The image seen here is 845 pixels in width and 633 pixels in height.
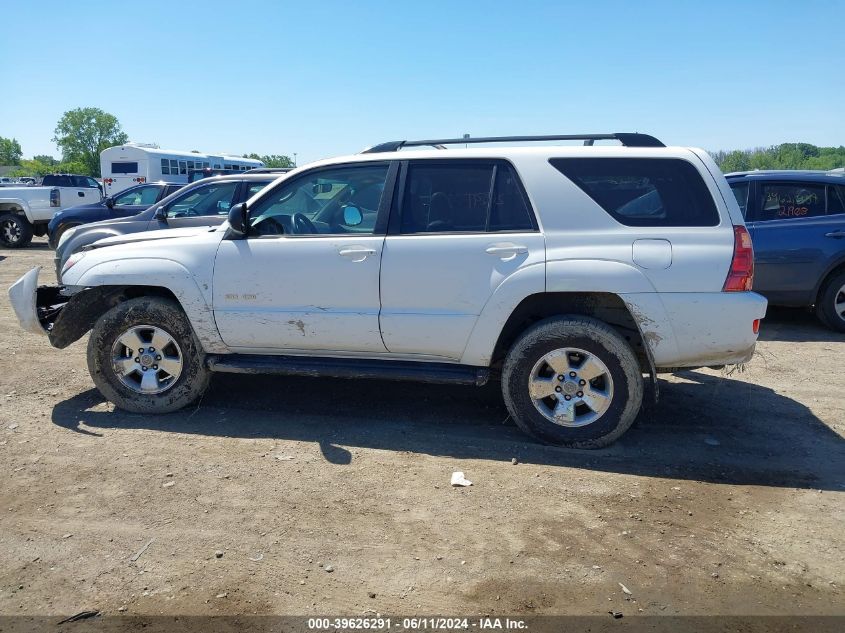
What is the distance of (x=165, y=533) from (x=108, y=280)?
2.33m

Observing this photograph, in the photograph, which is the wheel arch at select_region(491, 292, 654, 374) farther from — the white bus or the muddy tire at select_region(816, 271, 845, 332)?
the white bus

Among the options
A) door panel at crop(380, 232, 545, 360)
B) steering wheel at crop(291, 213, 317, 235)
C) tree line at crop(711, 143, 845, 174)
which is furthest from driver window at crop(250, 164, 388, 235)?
tree line at crop(711, 143, 845, 174)

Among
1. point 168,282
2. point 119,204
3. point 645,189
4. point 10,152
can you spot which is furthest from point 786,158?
point 10,152

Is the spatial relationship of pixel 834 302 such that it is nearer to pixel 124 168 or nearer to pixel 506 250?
pixel 506 250

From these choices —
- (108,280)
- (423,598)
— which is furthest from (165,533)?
(108,280)

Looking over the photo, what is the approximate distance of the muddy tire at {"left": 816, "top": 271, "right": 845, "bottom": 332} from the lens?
7887 millimetres

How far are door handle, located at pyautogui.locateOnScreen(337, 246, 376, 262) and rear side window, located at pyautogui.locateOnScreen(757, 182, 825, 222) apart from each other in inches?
219

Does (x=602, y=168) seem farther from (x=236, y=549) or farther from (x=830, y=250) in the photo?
(x=830, y=250)

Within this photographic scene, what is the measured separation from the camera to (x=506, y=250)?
4.52 metres

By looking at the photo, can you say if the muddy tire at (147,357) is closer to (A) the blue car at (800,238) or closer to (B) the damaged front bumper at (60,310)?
(B) the damaged front bumper at (60,310)

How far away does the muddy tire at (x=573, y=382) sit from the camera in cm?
443

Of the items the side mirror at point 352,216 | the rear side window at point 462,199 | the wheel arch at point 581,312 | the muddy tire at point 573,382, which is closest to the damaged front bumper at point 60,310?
the side mirror at point 352,216

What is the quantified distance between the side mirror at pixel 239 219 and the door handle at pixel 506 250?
174 cm

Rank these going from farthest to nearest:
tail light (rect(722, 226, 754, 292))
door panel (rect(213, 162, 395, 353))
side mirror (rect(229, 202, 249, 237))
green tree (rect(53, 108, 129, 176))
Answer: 1. green tree (rect(53, 108, 129, 176))
2. side mirror (rect(229, 202, 249, 237))
3. door panel (rect(213, 162, 395, 353))
4. tail light (rect(722, 226, 754, 292))
